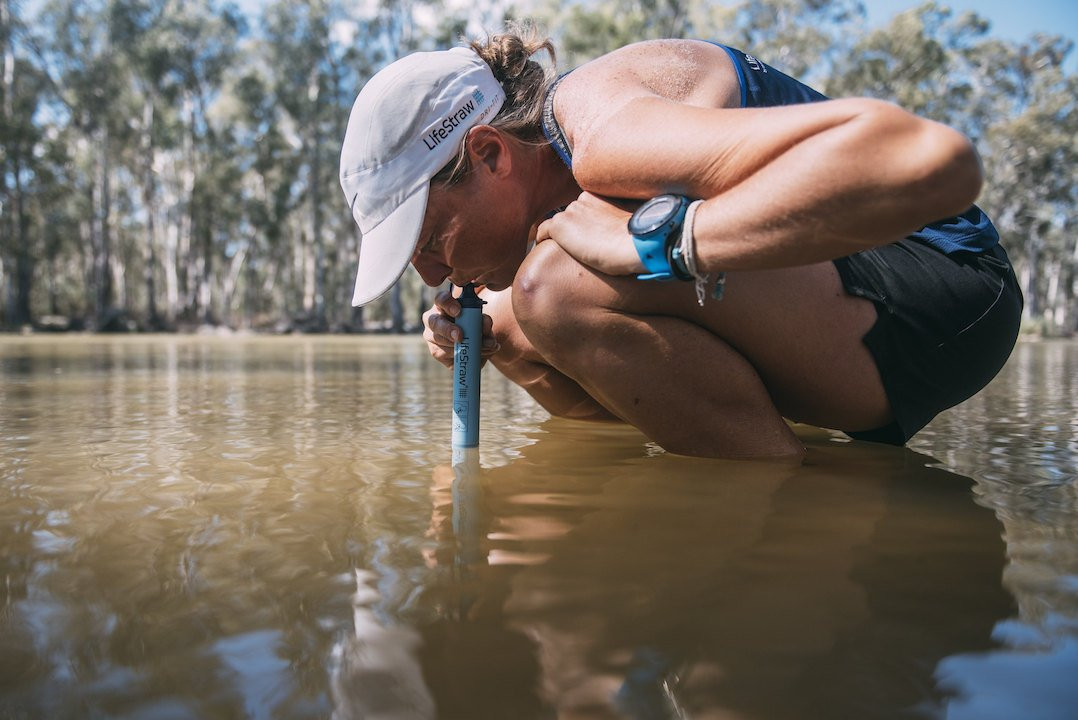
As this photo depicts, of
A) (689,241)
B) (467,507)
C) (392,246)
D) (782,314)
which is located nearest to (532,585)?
(467,507)

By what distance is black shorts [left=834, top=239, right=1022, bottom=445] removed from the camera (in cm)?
164

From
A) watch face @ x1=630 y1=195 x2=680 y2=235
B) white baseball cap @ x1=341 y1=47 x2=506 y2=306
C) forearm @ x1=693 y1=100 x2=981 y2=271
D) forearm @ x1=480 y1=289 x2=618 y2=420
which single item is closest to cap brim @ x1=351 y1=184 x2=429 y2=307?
white baseball cap @ x1=341 y1=47 x2=506 y2=306

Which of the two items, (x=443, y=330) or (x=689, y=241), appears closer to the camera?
(x=689, y=241)

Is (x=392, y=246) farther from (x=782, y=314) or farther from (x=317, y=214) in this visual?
(x=317, y=214)

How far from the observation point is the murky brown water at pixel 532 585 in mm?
606

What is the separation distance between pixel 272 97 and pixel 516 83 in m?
30.7

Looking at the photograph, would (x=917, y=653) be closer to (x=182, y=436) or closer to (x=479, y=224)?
(x=479, y=224)

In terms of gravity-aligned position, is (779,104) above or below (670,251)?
above

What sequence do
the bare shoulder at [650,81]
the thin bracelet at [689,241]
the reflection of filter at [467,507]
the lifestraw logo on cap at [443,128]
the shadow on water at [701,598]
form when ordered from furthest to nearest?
1. the lifestraw logo on cap at [443,128]
2. the bare shoulder at [650,81]
3. the thin bracelet at [689,241]
4. the reflection of filter at [467,507]
5. the shadow on water at [701,598]

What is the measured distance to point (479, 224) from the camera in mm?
1837

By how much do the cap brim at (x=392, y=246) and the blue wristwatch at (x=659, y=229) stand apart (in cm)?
57

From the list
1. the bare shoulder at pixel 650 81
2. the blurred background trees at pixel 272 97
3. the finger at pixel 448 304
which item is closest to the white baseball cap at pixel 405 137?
the finger at pixel 448 304

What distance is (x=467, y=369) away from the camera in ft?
5.74

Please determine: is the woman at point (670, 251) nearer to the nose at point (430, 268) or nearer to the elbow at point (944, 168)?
the nose at point (430, 268)
